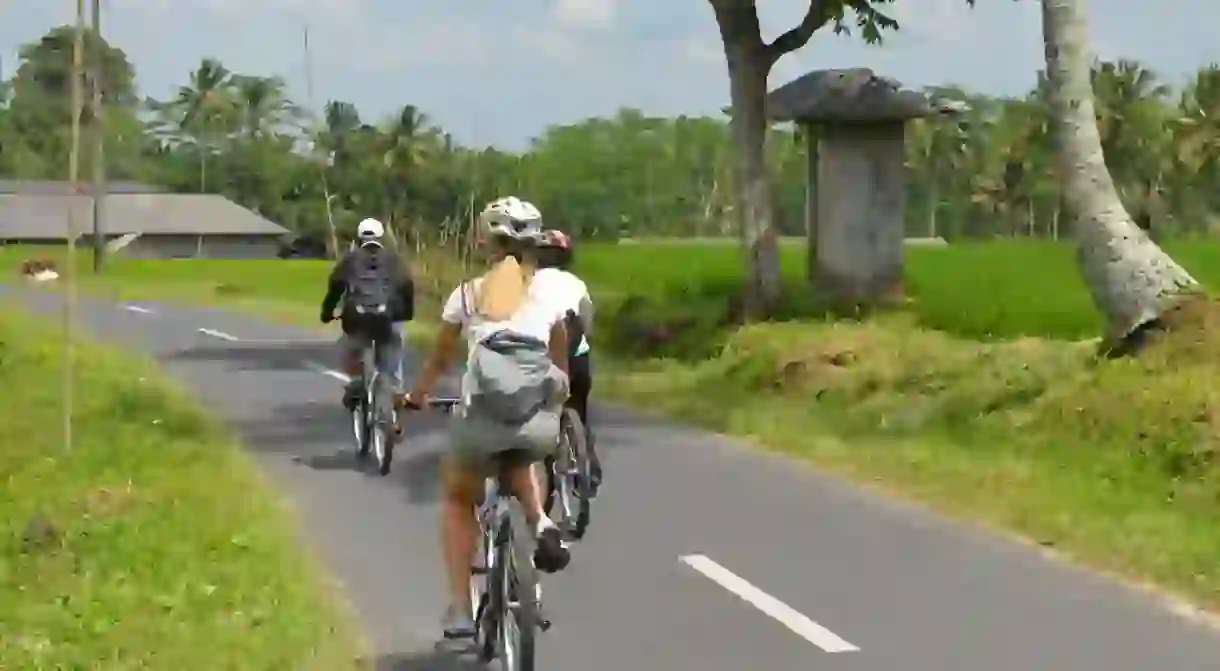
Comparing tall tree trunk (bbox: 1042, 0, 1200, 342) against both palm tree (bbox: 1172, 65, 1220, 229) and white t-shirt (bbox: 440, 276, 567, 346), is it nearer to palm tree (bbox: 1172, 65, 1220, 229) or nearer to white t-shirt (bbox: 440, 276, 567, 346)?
white t-shirt (bbox: 440, 276, 567, 346)

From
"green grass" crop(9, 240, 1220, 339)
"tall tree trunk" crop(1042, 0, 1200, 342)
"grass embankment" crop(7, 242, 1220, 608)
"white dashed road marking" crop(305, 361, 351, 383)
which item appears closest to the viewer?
"grass embankment" crop(7, 242, 1220, 608)

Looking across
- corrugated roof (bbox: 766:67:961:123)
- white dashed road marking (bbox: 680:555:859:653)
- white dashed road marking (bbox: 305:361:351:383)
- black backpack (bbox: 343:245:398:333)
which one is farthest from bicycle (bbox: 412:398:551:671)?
corrugated roof (bbox: 766:67:961:123)

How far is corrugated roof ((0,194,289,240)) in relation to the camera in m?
86.9

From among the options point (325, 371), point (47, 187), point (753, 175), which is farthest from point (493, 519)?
point (47, 187)

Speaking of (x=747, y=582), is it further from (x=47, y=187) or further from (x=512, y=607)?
(x=47, y=187)

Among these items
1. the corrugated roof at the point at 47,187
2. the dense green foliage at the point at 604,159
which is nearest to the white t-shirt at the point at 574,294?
the dense green foliage at the point at 604,159

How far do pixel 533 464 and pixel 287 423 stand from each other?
10.2 meters

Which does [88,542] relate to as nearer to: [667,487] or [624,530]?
[624,530]

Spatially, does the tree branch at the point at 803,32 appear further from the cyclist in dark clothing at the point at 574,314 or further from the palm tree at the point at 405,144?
the palm tree at the point at 405,144

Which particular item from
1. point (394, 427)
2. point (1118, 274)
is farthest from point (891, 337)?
point (394, 427)

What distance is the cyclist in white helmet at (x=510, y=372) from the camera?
618 centimetres

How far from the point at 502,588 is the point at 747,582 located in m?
2.76

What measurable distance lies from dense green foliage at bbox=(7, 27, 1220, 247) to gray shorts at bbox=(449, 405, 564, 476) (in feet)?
212

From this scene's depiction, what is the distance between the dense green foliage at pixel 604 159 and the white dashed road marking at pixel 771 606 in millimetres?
62106
